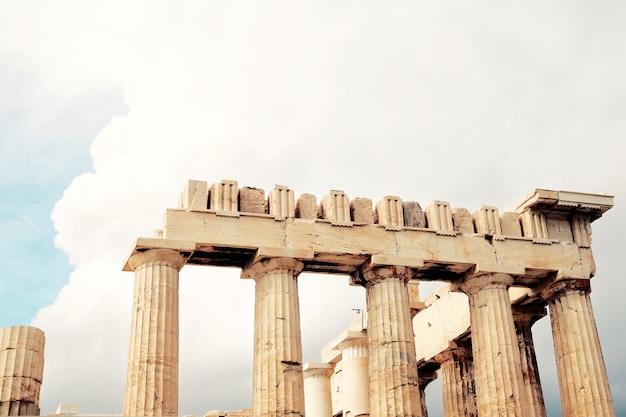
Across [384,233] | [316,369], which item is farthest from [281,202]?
[316,369]

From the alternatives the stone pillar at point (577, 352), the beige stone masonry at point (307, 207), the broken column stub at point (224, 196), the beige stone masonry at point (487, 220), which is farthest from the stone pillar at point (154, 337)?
the stone pillar at point (577, 352)

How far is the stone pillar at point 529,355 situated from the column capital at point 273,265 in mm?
8501

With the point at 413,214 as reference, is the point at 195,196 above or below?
below

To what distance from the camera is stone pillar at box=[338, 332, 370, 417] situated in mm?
30562

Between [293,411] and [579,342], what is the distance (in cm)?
900

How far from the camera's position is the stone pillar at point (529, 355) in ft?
90.0

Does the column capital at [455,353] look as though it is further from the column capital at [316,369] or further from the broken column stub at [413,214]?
the broken column stub at [413,214]

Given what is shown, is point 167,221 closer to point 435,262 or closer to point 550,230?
point 435,262

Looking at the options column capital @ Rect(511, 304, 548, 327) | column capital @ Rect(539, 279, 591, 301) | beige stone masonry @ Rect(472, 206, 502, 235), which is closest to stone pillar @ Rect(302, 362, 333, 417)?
column capital @ Rect(511, 304, 548, 327)

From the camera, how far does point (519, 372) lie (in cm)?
2464

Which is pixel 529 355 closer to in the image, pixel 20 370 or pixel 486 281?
pixel 486 281

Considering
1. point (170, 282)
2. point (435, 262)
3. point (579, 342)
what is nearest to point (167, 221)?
point (170, 282)

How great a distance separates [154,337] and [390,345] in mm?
6446

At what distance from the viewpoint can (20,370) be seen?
18562mm
